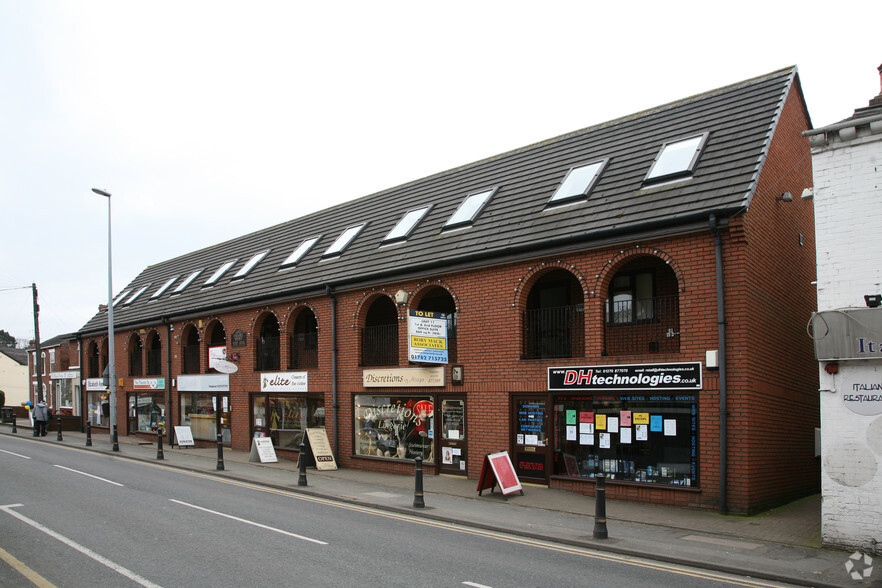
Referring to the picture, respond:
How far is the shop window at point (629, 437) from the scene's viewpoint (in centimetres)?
1219

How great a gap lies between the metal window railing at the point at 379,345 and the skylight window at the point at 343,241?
3433 millimetres

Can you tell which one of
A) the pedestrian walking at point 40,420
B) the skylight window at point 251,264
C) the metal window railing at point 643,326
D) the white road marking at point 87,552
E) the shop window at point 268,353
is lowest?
the pedestrian walking at point 40,420

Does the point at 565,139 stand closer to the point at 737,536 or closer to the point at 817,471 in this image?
the point at 817,471

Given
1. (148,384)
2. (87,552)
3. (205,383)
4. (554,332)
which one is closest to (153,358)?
(148,384)

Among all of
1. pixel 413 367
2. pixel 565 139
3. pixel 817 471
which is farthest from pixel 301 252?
pixel 817 471

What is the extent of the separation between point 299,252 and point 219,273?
589cm

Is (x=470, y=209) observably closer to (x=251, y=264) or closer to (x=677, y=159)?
(x=677, y=159)

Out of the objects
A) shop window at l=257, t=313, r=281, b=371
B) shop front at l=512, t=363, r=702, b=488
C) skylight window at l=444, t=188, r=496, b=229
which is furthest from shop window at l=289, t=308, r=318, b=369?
shop front at l=512, t=363, r=702, b=488

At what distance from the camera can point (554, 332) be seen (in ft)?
48.7

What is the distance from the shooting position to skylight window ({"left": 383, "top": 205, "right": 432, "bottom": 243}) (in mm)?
19047

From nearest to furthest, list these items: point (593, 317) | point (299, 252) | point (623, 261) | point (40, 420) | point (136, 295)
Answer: point (623, 261)
point (593, 317)
point (299, 252)
point (40, 420)
point (136, 295)

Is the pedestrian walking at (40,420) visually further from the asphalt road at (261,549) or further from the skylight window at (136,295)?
the asphalt road at (261,549)

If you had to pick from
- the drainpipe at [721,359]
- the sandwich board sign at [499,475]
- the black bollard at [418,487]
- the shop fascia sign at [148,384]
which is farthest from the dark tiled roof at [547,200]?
the black bollard at [418,487]

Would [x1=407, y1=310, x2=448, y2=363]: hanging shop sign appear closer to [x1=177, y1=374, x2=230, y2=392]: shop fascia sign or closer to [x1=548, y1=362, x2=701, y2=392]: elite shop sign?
[x1=548, y1=362, x2=701, y2=392]: elite shop sign
